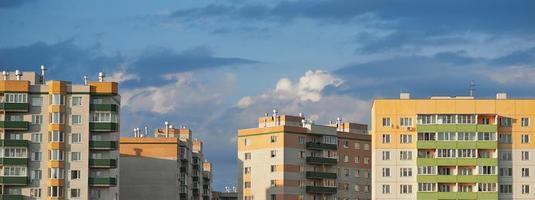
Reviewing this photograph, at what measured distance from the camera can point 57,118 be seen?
17188 cm

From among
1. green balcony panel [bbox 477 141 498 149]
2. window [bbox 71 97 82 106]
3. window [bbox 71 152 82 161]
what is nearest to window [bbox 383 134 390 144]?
green balcony panel [bbox 477 141 498 149]

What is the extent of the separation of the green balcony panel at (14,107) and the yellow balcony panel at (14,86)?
6.46ft

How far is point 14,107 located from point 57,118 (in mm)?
6154

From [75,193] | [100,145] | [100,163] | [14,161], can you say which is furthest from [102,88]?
[14,161]

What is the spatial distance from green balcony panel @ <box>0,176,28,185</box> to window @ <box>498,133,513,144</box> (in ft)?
222

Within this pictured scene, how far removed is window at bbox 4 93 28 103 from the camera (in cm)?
17250

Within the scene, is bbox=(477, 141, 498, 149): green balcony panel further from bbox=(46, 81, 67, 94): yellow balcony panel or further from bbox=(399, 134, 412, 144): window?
bbox=(46, 81, 67, 94): yellow balcony panel

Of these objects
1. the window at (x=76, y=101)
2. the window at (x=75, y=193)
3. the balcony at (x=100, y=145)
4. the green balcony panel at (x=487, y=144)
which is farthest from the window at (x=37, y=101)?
the green balcony panel at (x=487, y=144)

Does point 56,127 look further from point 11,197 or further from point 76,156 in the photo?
point 11,197

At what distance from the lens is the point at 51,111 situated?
172250mm

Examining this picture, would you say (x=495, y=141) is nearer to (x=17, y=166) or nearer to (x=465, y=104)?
(x=465, y=104)

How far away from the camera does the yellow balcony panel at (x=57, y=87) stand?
565 feet

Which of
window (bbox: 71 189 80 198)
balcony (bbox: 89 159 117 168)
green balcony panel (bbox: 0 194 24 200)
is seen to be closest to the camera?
green balcony panel (bbox: 0 194 24 200)

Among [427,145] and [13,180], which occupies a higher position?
[427,145]
